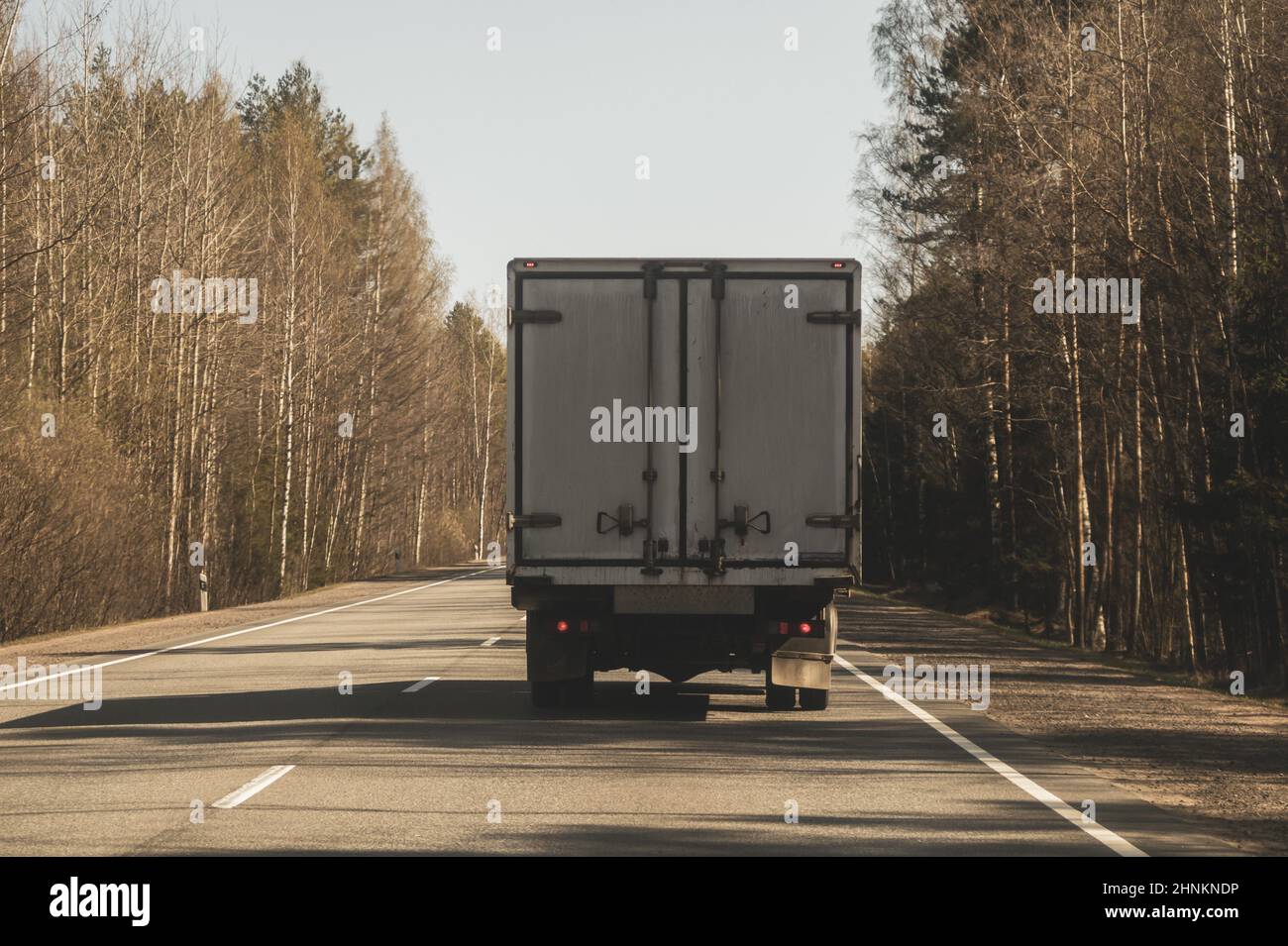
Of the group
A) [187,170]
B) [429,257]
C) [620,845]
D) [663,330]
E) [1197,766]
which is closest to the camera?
[620,845]

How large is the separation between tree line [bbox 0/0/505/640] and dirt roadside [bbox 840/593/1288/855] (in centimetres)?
1518

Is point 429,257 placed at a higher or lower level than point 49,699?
higher

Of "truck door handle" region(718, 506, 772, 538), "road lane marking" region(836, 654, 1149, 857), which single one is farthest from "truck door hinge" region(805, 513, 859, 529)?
"road lane marking" region(836, 654, 1149, 857)

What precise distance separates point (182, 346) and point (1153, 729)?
35080 mm

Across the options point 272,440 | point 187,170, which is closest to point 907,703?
point 187,170

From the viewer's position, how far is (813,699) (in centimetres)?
1507

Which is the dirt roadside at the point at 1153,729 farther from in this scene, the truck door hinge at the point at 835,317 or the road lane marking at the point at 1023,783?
the truck door hinge at the point at 835,317

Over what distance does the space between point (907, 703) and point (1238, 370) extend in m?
8.58

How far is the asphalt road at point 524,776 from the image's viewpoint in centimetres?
864

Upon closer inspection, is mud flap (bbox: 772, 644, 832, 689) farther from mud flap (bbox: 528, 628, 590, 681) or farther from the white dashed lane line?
the white dashed lane line

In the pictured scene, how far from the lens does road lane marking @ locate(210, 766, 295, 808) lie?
9.73 m

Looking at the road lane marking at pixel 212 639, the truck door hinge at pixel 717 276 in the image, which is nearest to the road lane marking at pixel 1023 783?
the truck door hinge at pixel 717 276

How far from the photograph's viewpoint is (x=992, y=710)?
16.1 metres
